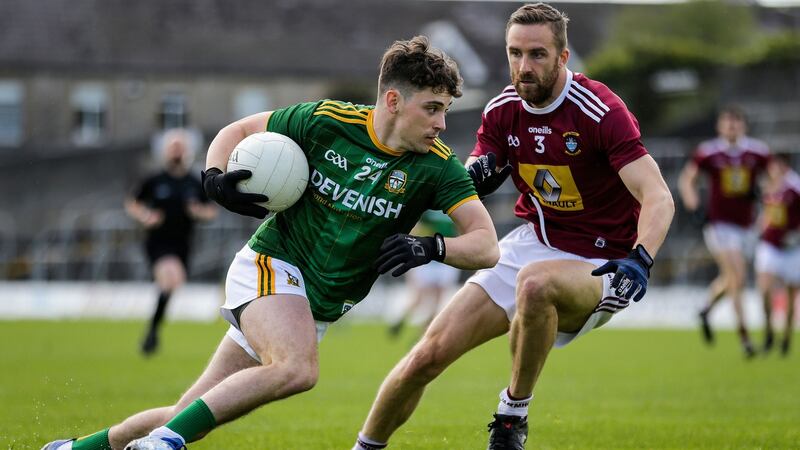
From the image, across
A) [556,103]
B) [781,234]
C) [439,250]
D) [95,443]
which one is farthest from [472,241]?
[781,234]

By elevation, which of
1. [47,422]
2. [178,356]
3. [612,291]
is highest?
[612,291]

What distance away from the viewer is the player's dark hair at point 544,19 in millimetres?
6637

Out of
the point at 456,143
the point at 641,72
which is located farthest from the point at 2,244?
the point at 641,72

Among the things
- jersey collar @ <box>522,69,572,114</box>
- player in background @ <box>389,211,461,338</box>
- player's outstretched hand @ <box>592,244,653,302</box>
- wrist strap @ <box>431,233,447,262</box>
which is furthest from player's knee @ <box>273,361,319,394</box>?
player in background @ <box>389,211,461,338</box>

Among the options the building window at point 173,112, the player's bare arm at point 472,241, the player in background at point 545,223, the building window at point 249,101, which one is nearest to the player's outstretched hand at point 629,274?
the player in background at point 545,223

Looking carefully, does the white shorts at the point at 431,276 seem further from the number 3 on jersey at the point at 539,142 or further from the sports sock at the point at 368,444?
the sports sock at the point at 368,444

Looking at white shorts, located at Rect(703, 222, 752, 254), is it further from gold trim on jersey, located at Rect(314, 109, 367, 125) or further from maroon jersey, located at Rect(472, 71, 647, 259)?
gold trim on jersey, located at Rect(314, 109, 367, 125)

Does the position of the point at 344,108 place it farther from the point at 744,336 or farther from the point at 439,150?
the point at 744,336

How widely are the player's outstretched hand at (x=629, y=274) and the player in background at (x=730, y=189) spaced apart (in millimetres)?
9337

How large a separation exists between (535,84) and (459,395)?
4.47 metres

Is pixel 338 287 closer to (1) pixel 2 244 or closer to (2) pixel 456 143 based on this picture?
(1) pixel 2 244

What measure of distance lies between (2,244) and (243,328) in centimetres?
2800

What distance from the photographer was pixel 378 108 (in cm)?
612

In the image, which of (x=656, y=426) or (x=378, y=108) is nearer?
(x=378, y=108)
